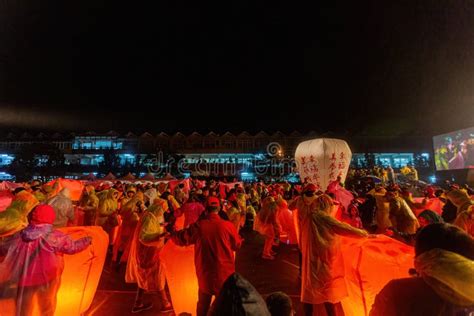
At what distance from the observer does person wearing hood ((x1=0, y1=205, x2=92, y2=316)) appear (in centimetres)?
269

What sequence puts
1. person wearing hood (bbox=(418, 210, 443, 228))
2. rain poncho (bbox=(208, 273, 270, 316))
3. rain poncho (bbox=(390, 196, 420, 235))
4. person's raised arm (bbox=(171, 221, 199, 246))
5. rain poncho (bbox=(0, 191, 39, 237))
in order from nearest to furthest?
rain poncho (bbox=(208, 273, 270, 316))
person wearing hood (bbox=(418, 210, 443, 228))
person's raised arm (bbox=(171, 221, 199, 246))
rain poncho (bbox=(0, 191, 39, 237))
rain poncho (bbox=(390, 196, 420, 235))

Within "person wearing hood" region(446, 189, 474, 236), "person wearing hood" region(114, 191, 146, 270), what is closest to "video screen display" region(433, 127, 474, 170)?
"person wearing hood" region(446, 189, 474, 236)

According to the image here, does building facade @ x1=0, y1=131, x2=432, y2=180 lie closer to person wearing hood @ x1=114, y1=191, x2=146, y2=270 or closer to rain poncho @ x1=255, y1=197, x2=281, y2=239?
rain poncho @ x1=255, y1=197, x2=281, y2=239

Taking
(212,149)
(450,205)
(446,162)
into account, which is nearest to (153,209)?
(450,205)

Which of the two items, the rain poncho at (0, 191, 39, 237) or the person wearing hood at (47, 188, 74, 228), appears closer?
the rain poncho at (0, 191, 39, 237)

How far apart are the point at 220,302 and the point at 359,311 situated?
2.71 m

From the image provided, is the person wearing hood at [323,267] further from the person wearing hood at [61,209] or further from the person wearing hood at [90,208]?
the person wearing hood at [90,208]

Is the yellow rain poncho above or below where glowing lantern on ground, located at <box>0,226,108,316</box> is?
above

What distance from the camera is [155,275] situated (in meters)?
4.27

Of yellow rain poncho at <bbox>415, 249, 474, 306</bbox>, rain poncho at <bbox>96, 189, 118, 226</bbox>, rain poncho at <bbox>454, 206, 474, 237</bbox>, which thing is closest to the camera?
yellow rain poncho at <bbox>415, 249, 474, 306</bbox>

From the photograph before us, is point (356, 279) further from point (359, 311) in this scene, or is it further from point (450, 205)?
point (450, 205)

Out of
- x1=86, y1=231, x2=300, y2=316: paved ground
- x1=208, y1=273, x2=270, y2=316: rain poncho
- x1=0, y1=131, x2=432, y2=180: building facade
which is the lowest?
x1=86, y1=231, x2=300, y2=316: paved ground

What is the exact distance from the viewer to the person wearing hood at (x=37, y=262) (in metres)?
2.69

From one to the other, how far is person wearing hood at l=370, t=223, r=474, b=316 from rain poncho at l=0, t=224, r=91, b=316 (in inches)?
119
